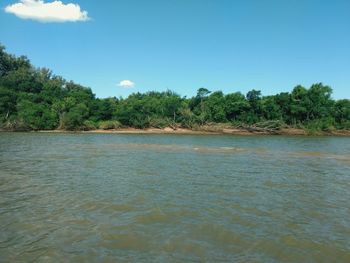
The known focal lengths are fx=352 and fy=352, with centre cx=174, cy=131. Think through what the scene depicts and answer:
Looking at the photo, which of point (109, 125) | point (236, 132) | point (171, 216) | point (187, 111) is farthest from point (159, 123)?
point (171, 216)

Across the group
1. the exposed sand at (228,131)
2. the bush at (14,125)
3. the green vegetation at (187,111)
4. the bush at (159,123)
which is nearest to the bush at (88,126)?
the green vegetation at (187,111)

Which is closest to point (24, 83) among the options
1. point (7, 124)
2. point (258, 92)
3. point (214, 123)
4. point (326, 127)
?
point (7, 124)

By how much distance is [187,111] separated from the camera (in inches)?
2648

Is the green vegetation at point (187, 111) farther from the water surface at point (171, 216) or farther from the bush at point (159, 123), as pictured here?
the water surface at point (171, 216)

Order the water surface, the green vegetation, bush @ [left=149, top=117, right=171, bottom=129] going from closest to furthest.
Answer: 1. the water surface
2. the green vegetation
3. bush @ [left=149, top=117, right=171, bottom=129]

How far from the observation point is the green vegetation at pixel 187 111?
63.8m

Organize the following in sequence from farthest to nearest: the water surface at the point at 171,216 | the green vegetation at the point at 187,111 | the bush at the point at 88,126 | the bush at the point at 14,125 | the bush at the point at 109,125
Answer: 1. the bush at the point at 109,125
2. the bush at the point at 88,126
3. the green vegetation at the point at 187,111
4. the bush at the point at 14,125
5. the water surface at the point at 171,216

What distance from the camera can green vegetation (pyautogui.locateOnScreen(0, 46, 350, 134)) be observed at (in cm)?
6378

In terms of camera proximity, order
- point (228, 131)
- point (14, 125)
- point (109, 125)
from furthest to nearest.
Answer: point (109, 125)
point (228, 131)
point (14, 125)

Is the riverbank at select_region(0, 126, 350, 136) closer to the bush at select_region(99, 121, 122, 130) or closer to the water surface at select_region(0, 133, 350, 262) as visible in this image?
the bush at select_region(99, 121, 122, 130)

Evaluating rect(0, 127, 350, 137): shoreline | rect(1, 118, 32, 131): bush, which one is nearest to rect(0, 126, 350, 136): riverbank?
A: rect(0, 127, 350, 137): shoreline

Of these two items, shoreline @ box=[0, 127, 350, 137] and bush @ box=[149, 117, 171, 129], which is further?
bush @ box=[149, 117, 171, 129]

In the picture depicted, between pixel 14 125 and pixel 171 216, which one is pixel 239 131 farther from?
pixel 171 216

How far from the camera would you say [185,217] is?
350 inches
